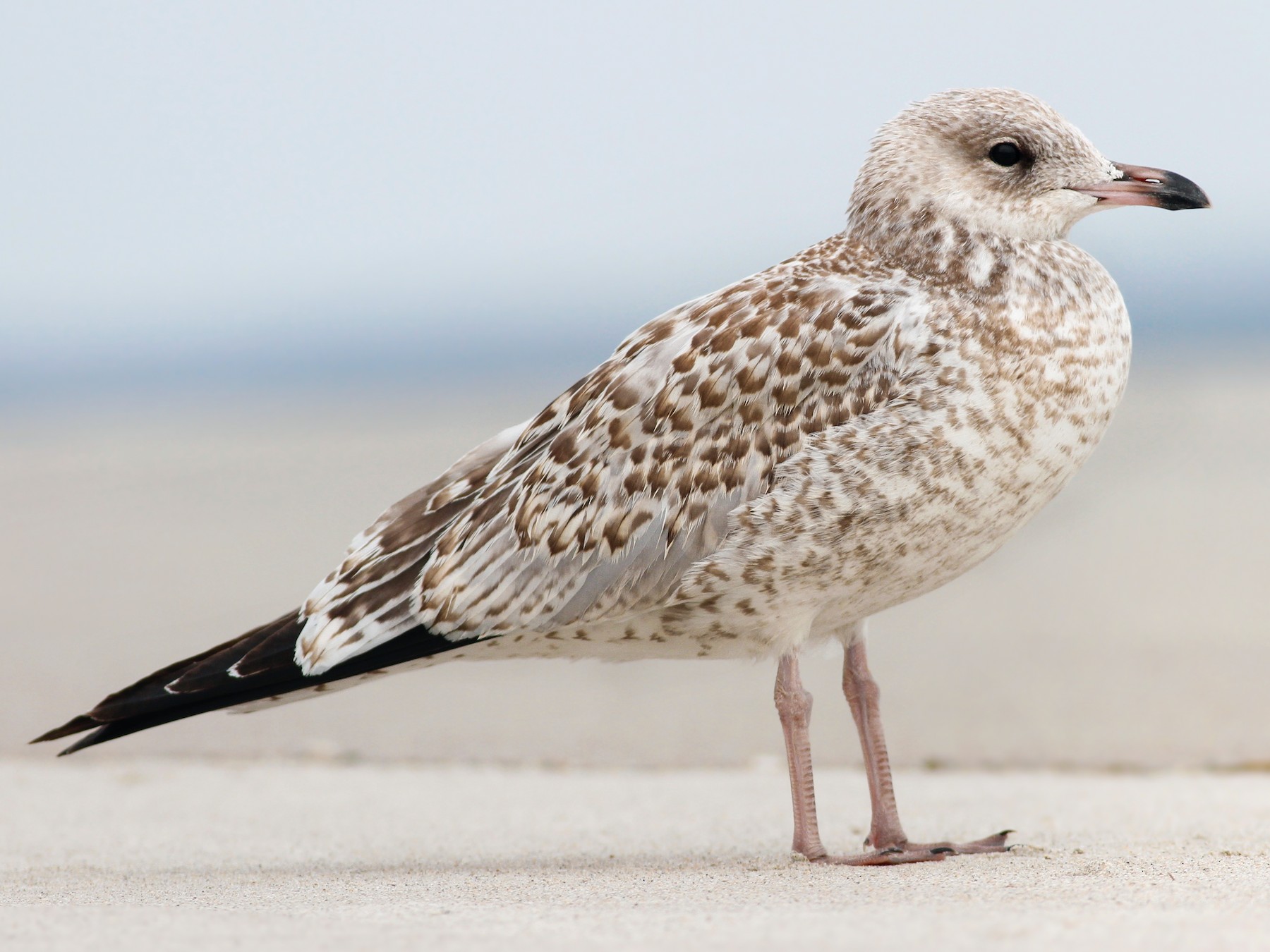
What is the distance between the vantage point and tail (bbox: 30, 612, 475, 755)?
4734mm

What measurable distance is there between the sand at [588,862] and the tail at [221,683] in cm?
47

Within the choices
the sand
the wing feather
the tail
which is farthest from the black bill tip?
the tail

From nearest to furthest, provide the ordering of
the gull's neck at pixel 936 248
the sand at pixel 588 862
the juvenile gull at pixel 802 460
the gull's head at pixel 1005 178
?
the sand at pixel 588 862, the juvenile gull at pixel 802 460, the gull's neck at pixel 936 248, the gull's head at pixel 1005 178

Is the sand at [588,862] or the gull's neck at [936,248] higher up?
the gull's neck at [936,248]

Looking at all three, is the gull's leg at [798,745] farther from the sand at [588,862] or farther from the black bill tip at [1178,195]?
the black bill tip at [1178,195]

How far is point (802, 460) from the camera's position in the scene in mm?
4477

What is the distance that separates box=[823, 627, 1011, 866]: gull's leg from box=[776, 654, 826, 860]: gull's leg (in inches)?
4.4

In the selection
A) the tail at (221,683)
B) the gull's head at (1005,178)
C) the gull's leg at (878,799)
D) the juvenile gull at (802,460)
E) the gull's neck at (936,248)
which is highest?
the gull's head at (1005,178)

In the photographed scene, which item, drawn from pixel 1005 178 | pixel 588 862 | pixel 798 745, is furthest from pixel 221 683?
pixel 1005 178

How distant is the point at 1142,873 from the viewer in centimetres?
420

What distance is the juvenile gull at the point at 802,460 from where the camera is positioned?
14.6 feet

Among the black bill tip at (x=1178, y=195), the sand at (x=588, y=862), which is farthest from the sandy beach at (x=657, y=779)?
the black bill tip at (x=1178, y=195)

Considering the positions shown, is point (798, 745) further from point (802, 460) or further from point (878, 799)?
point (802, 460)

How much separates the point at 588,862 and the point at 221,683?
1.27 m
